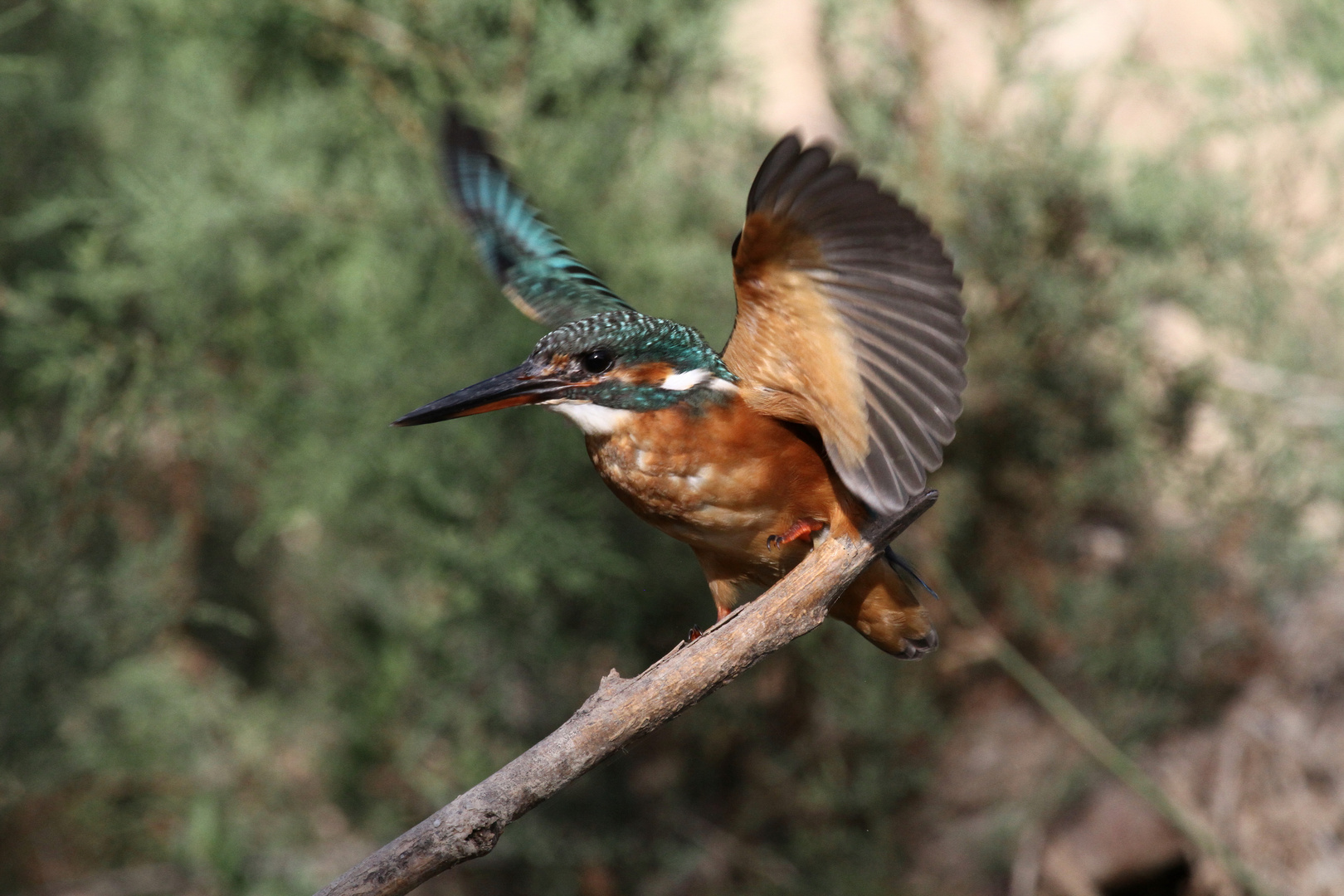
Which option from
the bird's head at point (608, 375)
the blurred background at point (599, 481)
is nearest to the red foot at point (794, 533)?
the bird's head at point (608, 375)

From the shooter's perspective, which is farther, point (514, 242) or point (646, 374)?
point (514, 242)

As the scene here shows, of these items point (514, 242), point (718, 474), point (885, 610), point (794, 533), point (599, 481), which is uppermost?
point (514, 242)

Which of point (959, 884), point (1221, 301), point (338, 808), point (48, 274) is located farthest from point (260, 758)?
point (1221, 301)

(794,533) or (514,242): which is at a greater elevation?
(514,242)

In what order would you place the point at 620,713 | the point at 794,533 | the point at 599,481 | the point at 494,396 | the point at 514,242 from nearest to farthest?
the point at 620,713 → the point at 494,396 → the point at 794,533 → the point at 514,242 → the point at 599,481

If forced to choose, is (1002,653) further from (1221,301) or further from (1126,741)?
(1221,301)

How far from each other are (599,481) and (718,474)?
1873mm

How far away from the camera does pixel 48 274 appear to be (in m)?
3.76

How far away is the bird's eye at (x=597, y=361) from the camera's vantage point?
1.48m

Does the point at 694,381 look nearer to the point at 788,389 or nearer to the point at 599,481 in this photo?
the point at 788,389

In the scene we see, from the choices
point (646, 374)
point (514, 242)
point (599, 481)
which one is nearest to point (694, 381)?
point (646, 374)

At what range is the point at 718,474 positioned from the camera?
1.48 meters

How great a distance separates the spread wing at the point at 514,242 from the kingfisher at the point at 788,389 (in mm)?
386

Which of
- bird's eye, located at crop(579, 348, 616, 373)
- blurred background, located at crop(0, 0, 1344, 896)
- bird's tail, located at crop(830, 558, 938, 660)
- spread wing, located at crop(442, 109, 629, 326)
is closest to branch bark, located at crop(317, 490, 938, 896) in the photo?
bird's tail, located at crop(830, 558, 938, 660)
